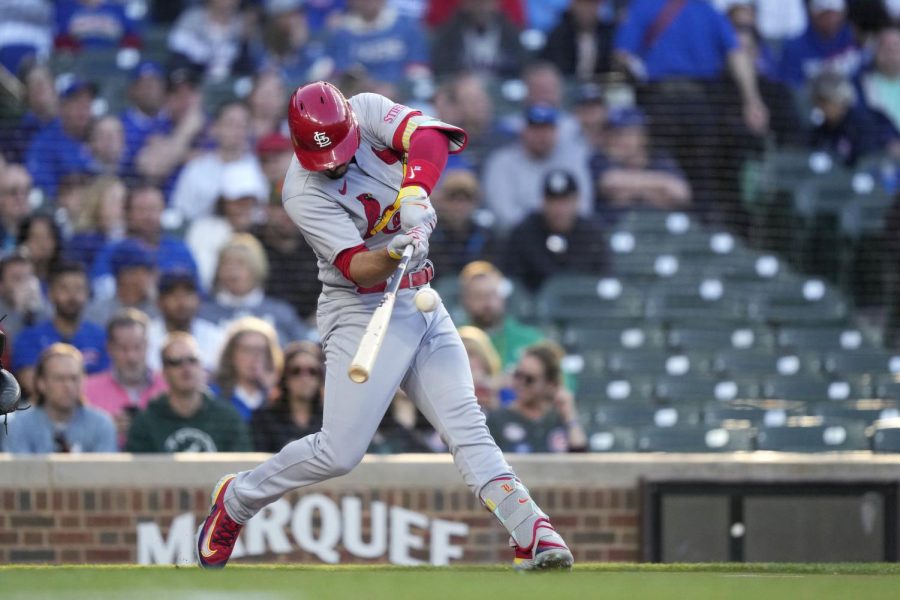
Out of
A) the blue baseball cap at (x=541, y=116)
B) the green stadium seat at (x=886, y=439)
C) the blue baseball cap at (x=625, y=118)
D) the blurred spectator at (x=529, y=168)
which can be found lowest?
the green stadium seat at (x=886, y=439)

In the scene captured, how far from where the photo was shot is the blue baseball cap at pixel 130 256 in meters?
8.77

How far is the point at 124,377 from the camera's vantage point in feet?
26.2

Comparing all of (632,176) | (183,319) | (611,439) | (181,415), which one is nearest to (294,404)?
(181,415)

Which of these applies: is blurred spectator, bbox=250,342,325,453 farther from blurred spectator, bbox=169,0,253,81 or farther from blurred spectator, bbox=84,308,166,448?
blurred spectator, bbox=169,0,253,81

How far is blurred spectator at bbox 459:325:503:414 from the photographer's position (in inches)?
304

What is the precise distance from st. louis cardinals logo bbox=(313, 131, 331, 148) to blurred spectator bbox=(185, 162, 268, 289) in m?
4.13

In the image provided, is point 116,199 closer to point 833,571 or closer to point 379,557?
point 379,557

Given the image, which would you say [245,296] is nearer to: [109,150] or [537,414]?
[109,150]

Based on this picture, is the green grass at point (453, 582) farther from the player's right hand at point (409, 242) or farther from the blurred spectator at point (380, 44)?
the blurred spectator at point (380, 44)

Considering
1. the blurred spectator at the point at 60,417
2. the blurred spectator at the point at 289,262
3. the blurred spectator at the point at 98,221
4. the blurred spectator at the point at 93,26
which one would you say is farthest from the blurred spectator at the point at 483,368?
the blurred spectator at the point at 93,26

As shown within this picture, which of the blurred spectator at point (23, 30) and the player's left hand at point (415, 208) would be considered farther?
the blurred spectator at point (23, 30)

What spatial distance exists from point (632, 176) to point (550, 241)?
920mm

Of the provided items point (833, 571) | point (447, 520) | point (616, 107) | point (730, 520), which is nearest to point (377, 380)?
point (833, 571)

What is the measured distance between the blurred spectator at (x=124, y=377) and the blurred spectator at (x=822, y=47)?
493 cm
